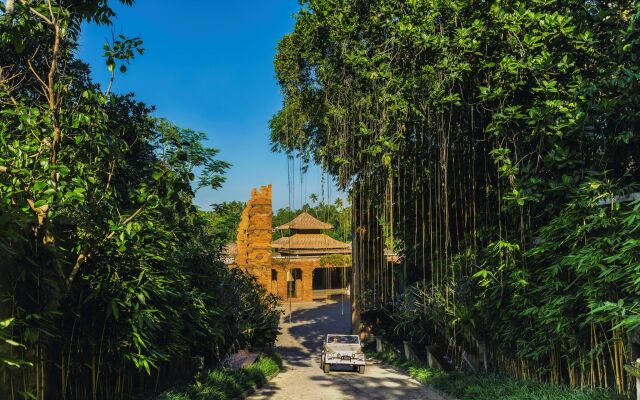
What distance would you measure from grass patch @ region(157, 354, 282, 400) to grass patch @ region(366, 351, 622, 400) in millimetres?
3453

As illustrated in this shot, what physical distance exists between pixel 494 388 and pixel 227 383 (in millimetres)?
4496

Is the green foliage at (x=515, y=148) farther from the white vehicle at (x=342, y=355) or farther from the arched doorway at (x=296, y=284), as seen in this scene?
the arched doorway at (x=296, y=284)

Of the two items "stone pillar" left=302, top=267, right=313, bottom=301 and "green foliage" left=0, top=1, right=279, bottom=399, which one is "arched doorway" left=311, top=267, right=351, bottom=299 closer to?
"stone pillar" left=302, top=267, right=313, bottom=301

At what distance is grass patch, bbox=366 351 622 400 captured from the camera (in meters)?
5.94

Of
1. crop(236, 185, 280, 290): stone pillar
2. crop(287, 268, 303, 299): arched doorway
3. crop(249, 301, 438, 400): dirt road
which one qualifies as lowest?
crop(249, 301, 438, 400): dirt road

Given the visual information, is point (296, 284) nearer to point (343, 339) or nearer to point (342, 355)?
point (343, 339)

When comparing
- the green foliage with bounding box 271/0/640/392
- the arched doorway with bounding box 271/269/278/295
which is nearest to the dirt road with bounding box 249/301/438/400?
the green foliage with bounding box 271/0/640/392

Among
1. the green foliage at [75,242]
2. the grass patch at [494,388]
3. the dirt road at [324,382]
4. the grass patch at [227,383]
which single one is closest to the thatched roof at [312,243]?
the dirt road at [324,382]

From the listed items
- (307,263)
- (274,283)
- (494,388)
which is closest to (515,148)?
(494,388)

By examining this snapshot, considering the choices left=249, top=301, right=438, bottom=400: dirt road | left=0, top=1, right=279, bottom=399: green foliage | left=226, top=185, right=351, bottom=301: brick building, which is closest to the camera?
left=0, top=1, right=279, bottom=399: green foliage

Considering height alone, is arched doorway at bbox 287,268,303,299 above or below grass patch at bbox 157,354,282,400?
above

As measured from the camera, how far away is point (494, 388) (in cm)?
732

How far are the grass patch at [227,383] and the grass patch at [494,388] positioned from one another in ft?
11.3

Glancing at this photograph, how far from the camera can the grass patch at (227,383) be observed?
6733mm
